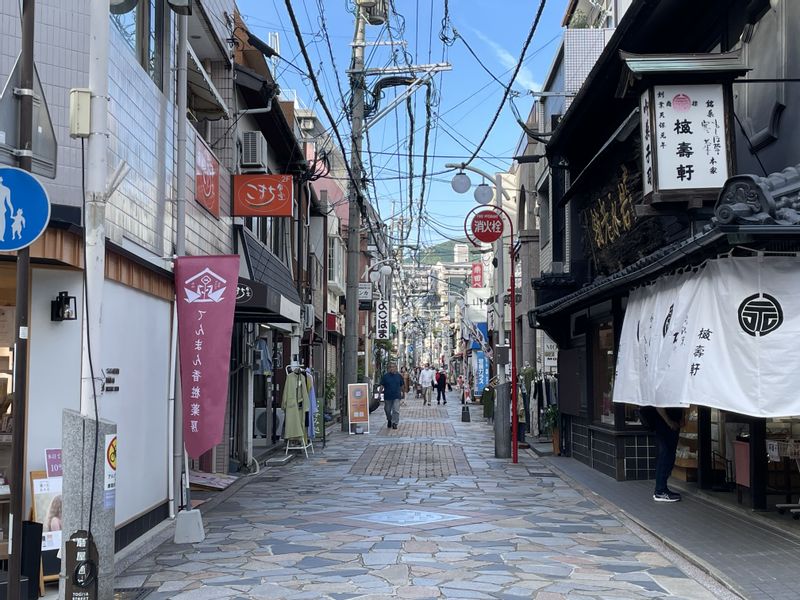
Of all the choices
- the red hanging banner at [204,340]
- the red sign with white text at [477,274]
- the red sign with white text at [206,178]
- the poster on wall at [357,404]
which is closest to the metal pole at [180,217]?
the red hanging banner at [204,340]

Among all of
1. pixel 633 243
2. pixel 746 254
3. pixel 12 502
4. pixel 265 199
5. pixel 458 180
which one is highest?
pixel 458 180

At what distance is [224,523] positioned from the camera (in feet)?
36.4

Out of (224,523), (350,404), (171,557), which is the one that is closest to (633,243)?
(224,523)

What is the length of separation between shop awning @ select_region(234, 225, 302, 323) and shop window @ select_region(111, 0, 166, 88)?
3.50 m

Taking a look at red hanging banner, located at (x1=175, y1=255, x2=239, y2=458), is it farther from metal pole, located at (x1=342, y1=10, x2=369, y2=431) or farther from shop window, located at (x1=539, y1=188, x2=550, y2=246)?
shop window, located at (x1=539, y1=188, x2=550, y2=246)

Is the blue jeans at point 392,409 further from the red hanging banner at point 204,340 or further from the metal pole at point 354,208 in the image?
the red hanging banner at point 204,340

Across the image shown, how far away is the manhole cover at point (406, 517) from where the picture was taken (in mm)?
11039

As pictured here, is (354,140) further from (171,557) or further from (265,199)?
(171,557)

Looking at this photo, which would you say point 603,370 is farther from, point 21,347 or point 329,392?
point 329,392

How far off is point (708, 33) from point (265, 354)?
11.1 meters

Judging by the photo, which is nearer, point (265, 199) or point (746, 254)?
point (746, 254)

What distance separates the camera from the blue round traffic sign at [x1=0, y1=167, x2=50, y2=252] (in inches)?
220

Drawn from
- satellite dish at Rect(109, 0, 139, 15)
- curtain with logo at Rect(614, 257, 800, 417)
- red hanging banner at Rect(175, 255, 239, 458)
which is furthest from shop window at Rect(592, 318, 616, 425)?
satellite dish at Rect(109, 0, 139, 15)

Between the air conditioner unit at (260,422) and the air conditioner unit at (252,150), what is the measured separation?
6470mm
